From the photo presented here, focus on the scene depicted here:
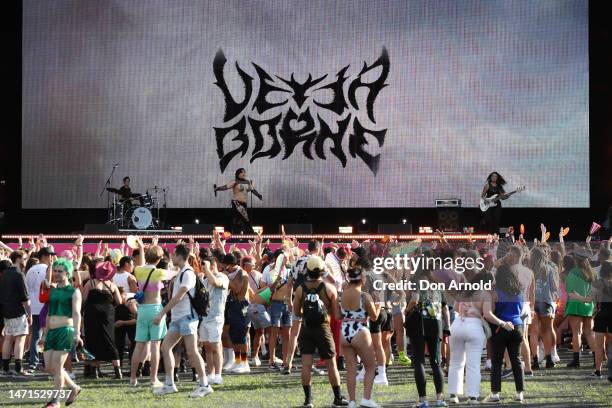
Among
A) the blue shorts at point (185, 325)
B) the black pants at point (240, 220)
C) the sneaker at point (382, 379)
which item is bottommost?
the sneaker at point (382, 379)

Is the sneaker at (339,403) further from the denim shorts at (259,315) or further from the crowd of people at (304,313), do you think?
the denim shorts at (259,315)

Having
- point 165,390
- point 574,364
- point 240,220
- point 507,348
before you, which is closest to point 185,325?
point 165,390

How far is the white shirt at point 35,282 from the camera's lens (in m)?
11.1

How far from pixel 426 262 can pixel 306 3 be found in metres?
12.3

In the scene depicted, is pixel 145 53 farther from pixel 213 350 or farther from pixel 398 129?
pixel 213 350

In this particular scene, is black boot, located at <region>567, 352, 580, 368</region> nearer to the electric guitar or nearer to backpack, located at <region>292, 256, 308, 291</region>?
backpack, located at <region>292, 256, 308, 291</region>

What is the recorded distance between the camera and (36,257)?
1170cm

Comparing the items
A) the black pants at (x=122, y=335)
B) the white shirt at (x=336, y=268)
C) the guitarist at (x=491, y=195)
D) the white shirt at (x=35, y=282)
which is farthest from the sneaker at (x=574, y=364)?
the guitarist at (x=491, y=195)

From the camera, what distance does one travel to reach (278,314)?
1156 centimetres

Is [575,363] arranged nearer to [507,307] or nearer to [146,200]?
[507,307]

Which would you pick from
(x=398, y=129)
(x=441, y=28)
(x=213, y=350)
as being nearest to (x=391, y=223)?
(x=398, y=129)

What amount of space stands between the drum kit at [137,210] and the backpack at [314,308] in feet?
37.2

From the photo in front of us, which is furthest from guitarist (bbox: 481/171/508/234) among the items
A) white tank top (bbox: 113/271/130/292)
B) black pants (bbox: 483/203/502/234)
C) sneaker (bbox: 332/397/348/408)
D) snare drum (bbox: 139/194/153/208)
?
sneaker (bbox: 332/397/348/408)

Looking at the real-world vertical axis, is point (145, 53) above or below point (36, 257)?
above
